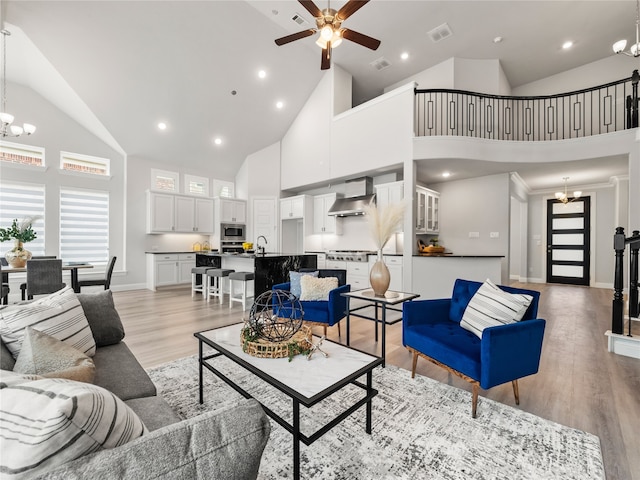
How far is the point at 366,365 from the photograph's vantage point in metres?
1.60

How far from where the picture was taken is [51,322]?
1.49 m

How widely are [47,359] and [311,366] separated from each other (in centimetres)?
116

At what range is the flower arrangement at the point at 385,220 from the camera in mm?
2754

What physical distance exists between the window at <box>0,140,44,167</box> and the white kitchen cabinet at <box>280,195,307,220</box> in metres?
5.10

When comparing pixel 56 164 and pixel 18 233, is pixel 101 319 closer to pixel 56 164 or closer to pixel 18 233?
pixel 18 233

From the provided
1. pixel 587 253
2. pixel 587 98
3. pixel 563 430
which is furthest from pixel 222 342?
pixel 587 253

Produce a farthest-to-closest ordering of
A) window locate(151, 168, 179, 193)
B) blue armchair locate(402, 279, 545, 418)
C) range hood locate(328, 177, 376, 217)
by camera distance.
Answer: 1. window locate(151, 168, 179, 193)
2. range hood locate(328, 177, 376, 217)
3. blue armchair locate(402, 279, 545, 418)

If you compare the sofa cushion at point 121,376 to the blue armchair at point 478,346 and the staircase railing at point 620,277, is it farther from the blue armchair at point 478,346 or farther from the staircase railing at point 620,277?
the staircase railing at point 620,277

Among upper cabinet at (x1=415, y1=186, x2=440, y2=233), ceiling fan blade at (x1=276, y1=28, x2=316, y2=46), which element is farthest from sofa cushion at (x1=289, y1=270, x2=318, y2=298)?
upper cabinet at (x1=415, y1=186, x2=440, y2=233)

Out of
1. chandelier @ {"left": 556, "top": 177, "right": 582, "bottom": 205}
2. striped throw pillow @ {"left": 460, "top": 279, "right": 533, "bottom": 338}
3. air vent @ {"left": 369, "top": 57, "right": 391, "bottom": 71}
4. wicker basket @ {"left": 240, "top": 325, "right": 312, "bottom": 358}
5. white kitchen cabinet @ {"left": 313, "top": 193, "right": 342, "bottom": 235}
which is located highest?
air vent @ {"left": 369, "top": 57, "right": 391, "bottom": 71}

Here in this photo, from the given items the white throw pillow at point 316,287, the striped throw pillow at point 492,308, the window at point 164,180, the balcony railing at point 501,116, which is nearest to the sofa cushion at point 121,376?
the white throw pillow at point 316,287

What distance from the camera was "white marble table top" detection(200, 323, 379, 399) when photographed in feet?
4.61

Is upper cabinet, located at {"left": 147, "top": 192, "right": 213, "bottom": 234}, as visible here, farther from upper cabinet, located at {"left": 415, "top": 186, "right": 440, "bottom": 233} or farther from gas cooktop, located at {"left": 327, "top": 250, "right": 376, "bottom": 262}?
upper cabinet, located at {"left": 415, "top": 186, "right": 440, "bottom": 233}

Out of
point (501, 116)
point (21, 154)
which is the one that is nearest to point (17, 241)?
point (21, 154)
